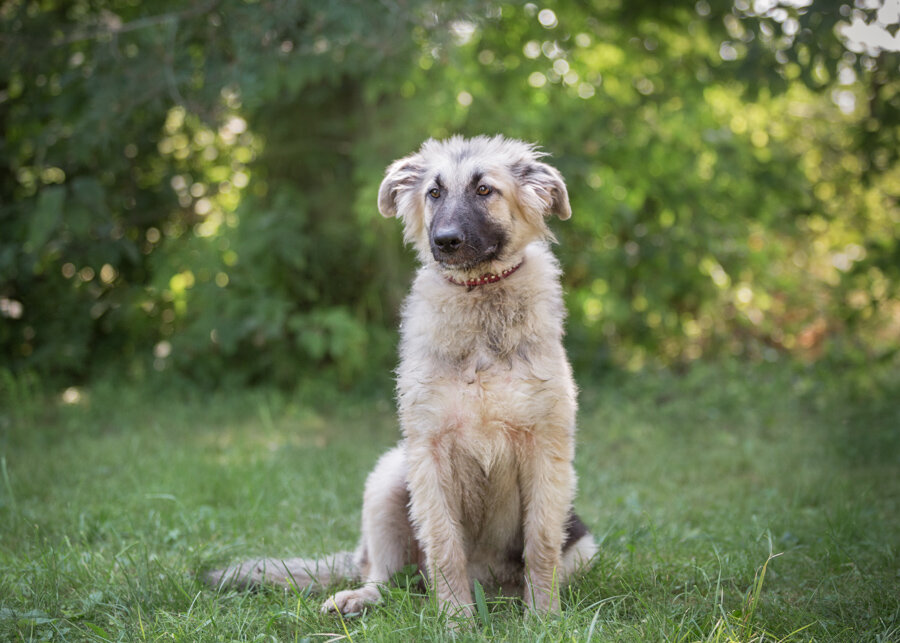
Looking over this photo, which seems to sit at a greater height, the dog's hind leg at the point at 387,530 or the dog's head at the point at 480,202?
the dog's head at the point at 480,202

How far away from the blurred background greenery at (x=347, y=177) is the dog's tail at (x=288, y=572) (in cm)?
378

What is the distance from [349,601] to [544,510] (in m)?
0.81

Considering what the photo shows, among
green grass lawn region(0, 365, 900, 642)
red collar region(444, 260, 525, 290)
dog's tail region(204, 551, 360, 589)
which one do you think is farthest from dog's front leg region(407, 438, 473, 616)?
red collar region(444, 260, 525, 290)

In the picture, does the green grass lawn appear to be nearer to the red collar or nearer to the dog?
the dog

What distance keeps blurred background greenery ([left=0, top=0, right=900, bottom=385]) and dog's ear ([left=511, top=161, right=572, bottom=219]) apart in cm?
311

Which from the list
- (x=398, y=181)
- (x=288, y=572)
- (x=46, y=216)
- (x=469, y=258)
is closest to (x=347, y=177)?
(x=46, y=216)

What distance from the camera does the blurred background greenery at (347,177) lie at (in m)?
6.52

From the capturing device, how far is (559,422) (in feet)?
10.1

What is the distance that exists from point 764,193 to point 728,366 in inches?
69.4

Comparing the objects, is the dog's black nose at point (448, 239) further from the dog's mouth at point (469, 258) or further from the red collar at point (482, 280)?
the red collar at point (482, 280)

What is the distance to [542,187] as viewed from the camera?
11.2ft

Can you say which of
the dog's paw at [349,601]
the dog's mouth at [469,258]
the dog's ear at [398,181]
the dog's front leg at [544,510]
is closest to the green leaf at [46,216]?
the dog's ear at [398,181]

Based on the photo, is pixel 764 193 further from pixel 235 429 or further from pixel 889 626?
pixel 889 626

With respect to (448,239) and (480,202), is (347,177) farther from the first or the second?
(448,239)
